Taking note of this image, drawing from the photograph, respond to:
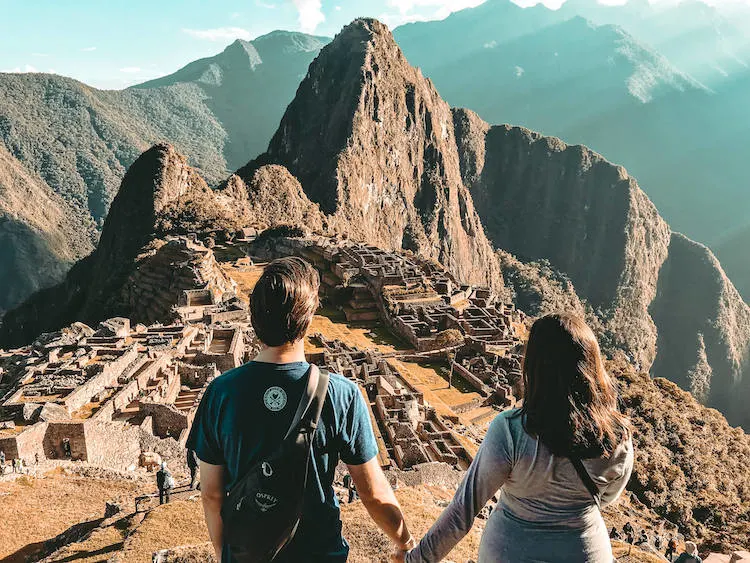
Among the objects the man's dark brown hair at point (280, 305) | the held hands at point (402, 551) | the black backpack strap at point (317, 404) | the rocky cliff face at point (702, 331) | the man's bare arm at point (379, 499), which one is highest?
the man's dark brown hair at point (280, 305)

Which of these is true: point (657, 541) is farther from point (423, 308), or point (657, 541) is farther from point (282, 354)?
point (423, 308)

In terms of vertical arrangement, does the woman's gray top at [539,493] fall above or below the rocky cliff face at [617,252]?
above

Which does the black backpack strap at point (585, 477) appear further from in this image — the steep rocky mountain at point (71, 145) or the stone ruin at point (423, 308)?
the steep rocky mountain at point (71, 145)

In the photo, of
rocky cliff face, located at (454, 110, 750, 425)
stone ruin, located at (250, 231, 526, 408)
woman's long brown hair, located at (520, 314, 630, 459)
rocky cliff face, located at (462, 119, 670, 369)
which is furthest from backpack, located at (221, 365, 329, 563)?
rocky cliff face, located at (462, 119, 670, 369)

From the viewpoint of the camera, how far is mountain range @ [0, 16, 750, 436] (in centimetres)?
6856

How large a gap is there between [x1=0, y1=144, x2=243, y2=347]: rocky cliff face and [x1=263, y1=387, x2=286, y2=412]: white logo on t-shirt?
52.9m

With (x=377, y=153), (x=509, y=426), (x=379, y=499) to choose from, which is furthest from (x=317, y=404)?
(x=377, y=153)

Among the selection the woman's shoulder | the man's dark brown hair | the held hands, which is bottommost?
the held hands

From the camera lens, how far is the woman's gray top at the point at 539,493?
261 cm

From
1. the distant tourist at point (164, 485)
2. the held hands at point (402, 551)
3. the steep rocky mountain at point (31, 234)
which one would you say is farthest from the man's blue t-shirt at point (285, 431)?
the steep rocky mountain at point (31, 234)

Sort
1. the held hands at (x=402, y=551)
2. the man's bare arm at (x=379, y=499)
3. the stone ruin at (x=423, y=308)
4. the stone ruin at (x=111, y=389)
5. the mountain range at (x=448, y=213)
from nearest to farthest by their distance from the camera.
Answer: the man's bare arm at (x=379, y=499) → the held hands at (x=402, y=551) → the stone ruin at (x=111, y=389) → the stone ruin at (x=423, y=308) → the mountain range at (x=448, y=213)

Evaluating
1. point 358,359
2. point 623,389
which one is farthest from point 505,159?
point 358,359

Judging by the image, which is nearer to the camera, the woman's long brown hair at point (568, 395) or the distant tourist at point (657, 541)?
the woman's long brown hair at point (568, 395)

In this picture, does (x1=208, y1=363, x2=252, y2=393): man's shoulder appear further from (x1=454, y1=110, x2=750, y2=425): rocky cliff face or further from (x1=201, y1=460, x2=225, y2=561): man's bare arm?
(x1=454, y1=110, x2=750, y2=425): rocky cliff face
